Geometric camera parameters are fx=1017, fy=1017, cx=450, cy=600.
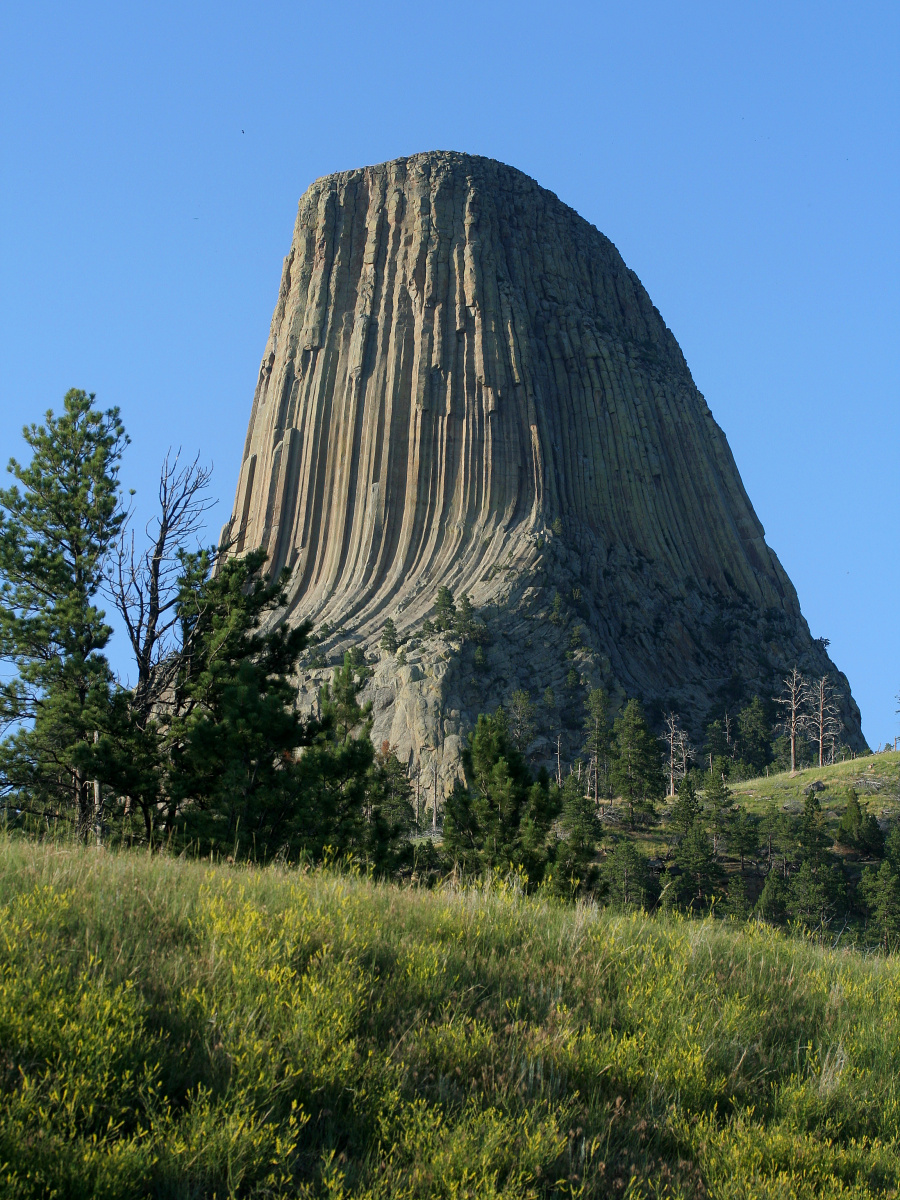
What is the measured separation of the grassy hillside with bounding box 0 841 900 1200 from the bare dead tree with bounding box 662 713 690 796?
7145 centimetres

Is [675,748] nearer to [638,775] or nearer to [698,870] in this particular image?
[638,775]

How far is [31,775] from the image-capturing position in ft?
70.1

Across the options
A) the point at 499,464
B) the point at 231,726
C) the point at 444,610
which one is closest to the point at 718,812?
the point at 444,610

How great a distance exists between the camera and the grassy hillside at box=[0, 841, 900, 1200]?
4734 millimetres

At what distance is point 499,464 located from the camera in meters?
101

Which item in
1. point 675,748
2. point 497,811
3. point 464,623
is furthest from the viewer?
point 675,748

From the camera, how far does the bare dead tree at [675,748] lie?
78.9 metres

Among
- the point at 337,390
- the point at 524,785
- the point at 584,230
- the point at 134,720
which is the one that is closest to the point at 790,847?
the point at 524,785

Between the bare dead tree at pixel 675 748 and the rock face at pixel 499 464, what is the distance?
14.1ft

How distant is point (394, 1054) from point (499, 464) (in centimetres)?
9673

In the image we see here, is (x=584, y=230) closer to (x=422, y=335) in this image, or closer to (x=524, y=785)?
(x=422, y=335)

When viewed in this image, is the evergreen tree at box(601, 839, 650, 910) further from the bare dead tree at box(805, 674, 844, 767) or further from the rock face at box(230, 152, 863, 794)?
the bare dead tree at box(805, 674, 844, 767)

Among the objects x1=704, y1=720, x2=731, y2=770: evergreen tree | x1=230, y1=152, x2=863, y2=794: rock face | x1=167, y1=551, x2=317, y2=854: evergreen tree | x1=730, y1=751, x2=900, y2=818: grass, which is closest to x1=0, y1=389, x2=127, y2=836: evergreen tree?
x1=167, y1=551, x2=317, y2=854: evergreen tree

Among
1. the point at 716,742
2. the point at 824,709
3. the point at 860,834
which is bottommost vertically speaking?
the point at 860,834
